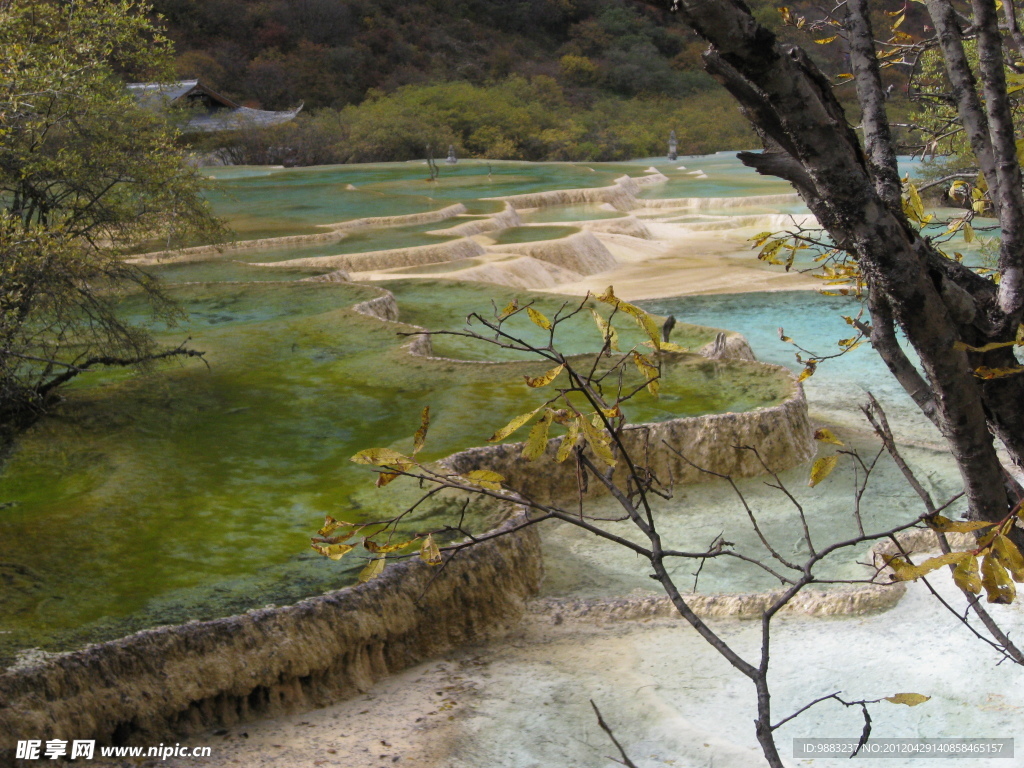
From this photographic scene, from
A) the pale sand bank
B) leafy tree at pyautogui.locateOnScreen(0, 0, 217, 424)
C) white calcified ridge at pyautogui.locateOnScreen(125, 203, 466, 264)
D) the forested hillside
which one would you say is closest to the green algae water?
leafy tree at pyautogui.locateOnScreen(0, 0, 217, 424)

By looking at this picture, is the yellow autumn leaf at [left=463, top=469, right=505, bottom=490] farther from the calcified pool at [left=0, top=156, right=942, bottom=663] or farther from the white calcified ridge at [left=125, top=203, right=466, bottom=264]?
the white calcified ridge at [left=125, top=203, right=466, bottom=264]

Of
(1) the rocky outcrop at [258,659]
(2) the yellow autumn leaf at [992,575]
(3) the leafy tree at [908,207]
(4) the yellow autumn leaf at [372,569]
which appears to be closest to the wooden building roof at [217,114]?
(1) the rocky outcrop at [258,659]

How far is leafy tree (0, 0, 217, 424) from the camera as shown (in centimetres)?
705

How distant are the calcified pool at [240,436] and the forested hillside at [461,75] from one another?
2624 centimetres

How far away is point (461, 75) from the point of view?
4903cm

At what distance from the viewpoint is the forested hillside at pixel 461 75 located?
41094 mm

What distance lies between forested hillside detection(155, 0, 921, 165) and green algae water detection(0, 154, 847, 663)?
1089 inches

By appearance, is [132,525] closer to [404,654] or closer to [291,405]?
[404,654]

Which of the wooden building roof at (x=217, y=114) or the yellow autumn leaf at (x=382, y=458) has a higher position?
the wooden building roof at (x=217, y=114)

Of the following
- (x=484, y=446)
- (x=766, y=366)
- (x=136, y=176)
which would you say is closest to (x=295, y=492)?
(x=484, y=446)

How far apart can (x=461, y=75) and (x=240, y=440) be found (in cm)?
4382

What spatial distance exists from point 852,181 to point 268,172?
3441 centimetres

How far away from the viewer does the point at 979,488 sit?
235 cm

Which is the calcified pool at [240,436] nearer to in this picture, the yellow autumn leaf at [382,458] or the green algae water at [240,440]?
the green algae water at [240,440]
